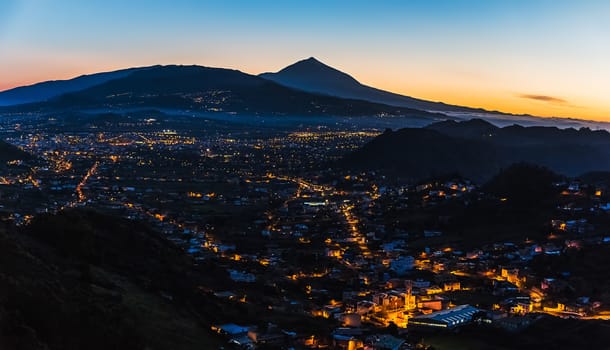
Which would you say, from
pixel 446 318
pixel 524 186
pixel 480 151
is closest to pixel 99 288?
pixel 446 318

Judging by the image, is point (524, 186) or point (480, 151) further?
point (480, 151)

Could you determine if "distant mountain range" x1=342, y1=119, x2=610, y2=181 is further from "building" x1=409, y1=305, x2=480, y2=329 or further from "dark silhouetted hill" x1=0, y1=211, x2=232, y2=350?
"dark silhouetted hill" x1=0, y1=211, x2=232, y2=350

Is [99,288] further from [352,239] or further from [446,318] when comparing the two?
[352,239]

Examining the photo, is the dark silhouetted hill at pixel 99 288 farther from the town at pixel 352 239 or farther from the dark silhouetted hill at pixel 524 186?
the dark silhouetted hill at pixel 524 186

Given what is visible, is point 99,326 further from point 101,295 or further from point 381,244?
point 381,244

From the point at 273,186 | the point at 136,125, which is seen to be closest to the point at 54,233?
the point at 273,186

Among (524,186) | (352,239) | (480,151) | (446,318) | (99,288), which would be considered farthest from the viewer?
(480,151)

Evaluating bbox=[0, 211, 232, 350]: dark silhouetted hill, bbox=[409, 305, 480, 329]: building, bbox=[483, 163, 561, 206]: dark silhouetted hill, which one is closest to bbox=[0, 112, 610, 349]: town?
bbox=[409, 305, 480, 329]: building

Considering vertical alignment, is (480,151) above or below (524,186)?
below

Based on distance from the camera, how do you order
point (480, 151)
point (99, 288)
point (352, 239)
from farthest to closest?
point (480, 151) < point (352, 239) < point (99, 288)

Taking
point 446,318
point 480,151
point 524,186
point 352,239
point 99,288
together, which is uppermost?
point 99,288
